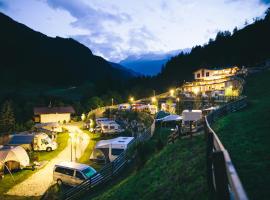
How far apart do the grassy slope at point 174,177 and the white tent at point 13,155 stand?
59.5 feet

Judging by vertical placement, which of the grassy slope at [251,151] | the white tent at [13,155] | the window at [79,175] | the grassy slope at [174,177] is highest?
the grassy slope at [251,151]

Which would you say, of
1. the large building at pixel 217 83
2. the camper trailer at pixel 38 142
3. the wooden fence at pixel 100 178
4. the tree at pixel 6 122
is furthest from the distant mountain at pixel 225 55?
the wooden fence at pixel 100 178

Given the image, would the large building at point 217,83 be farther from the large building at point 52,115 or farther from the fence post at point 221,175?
the fence post at point 221,175

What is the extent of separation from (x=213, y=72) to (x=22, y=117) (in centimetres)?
6632

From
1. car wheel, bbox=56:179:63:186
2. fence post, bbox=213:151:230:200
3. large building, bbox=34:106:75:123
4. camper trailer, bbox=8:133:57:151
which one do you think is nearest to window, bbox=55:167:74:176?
car wheel, bbox=56:179:63:186

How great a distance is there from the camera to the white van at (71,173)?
22406 millimetres

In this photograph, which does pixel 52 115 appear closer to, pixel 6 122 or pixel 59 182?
pixel 6 122

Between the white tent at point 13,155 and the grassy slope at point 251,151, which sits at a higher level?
the grassy slope at point 251,151

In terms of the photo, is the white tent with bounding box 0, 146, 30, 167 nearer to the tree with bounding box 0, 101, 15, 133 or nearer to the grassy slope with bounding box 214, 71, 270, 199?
the grassy slope with bounding box 214, 71, 270, 199

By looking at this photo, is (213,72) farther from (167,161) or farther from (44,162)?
(167,161)

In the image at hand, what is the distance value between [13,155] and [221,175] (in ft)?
91.7

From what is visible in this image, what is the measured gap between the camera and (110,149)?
2878 centimetres

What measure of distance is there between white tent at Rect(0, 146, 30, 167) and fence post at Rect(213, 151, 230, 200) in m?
27.5

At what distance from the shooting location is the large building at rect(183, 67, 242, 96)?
53.3 m
